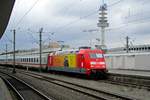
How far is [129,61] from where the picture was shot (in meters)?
57.5

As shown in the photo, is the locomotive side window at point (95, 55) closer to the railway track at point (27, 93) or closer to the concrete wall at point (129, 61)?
the railway track at point (27, 93)

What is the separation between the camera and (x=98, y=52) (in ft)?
115

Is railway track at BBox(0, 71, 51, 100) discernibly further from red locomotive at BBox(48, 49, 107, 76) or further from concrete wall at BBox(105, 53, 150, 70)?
concrete wall at BBox(105, 53, 150, 70)

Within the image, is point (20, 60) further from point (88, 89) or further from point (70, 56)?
point (88, 89)

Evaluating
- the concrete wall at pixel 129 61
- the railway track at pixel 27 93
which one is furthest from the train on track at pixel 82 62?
the concrete wall at pixel 129 61

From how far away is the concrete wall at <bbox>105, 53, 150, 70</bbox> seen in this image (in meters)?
53.1

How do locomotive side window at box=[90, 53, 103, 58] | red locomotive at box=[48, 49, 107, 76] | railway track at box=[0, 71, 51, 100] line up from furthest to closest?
locomotive side window at box=[90, 53, 103, 58]
red locomotive at box=[48, 49, 107, 76]
railway track at box=[0, 71, 51, 100]

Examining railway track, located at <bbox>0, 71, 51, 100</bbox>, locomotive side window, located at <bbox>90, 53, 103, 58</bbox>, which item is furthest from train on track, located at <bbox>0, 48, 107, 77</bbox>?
railway track, located at <bbox>0, 71, 51, 100</bbox>

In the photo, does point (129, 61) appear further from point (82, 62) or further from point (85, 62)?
point (85, 62)

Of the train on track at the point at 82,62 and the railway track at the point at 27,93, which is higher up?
the train on track at the point at 82,62

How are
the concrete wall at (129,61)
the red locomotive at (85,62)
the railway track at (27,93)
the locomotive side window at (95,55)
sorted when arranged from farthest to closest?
the concrete wall at (129,61), the locomotive side window at (95,55), the red locomotive at (85,62), the railway track at (27,93)

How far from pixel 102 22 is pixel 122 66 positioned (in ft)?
264

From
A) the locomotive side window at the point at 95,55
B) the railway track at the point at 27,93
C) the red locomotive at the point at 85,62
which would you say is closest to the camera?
the railway track at the point at 27,93

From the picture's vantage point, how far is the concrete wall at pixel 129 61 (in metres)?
53.1
